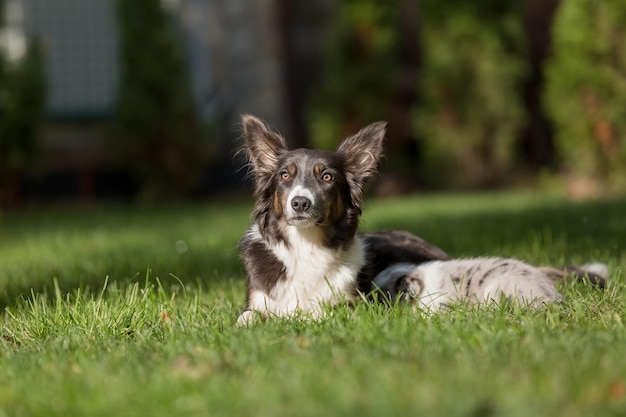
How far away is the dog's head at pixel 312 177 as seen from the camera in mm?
4418

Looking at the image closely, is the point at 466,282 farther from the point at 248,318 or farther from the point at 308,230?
the point at 248,318

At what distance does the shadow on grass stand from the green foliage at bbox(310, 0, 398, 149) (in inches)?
125

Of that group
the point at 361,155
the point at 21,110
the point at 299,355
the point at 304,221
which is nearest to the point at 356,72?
the point at 21,110

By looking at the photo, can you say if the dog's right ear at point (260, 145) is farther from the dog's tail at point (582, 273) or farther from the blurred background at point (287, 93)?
the blurred background at point (287, 93)

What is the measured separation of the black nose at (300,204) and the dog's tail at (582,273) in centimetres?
166

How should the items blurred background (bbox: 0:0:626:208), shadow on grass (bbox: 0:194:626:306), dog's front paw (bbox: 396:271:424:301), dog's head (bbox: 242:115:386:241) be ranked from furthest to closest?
1. blurred background (bbox: 0:0:626:208)
2. shadow on grass (bbox: 0:194:626:306)
3. dog's front paw (bbox: 396:271:424:301)
4. dog's head (bbox: 242:115:386:241)

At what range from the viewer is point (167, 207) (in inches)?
520

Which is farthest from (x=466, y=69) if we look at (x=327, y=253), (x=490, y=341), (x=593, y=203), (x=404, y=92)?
(x=490, y=341)

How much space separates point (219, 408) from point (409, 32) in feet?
49.7

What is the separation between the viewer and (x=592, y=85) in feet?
36.6

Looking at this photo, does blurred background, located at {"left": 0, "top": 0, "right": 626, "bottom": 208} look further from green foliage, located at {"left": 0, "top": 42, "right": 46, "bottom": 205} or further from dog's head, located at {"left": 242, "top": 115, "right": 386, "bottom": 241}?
dog's head, located at {"left": 242, "top": 115, "right": 386, "bottom": 241}

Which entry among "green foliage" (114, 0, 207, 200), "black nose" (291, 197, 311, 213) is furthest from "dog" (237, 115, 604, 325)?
"green foliage" (114, 0, 207, 200)

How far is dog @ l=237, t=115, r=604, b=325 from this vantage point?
4465 mm

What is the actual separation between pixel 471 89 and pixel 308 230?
9.85m
